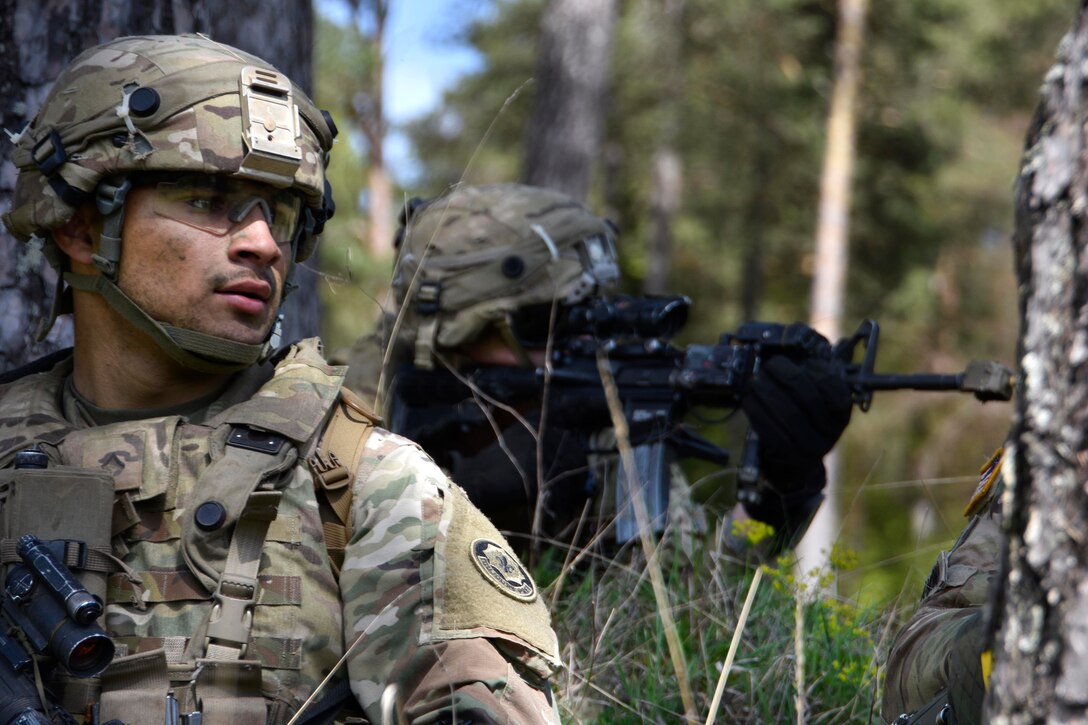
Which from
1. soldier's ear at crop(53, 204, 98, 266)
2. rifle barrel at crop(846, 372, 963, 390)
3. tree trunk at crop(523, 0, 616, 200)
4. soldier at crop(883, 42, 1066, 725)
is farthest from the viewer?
tree trunk at crop(523, 0, 616, 200)

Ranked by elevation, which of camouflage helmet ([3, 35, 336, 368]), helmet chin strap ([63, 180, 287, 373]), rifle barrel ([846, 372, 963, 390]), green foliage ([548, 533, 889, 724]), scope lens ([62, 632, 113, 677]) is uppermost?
camouflage helmet ([3, 35, 336, 368])

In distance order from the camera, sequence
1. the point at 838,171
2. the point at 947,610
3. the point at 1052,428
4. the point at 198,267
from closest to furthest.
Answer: the point at 1052,428
the point at 947,610
the point at 198,267
the point at 838,171

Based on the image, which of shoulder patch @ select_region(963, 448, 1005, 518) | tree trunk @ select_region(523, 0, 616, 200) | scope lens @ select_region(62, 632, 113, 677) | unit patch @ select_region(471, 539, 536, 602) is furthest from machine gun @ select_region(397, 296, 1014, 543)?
tree trunk @ select_region(523, 0, 616, 200)

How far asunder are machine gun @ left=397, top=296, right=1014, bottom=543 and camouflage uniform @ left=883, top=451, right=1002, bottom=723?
156cm

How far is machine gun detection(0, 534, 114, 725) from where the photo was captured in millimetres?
2113

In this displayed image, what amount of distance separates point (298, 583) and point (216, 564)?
0.15 m

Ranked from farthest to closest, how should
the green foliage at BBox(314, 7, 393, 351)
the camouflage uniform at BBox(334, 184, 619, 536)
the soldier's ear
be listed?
1. the green foliage at BBox(314, 7, 393, 351)
2. the camouflage uniform at BBox(334, 184, 619, 536)
3. the soldier's ear

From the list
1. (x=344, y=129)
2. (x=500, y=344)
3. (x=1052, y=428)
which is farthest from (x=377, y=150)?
(x=1052, y=428)

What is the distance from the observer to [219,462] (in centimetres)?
238

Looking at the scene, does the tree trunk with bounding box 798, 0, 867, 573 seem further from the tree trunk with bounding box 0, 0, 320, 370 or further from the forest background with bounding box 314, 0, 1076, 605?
the tree trunk with bounding box 0, 0, 320, 370

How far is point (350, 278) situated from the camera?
306cm

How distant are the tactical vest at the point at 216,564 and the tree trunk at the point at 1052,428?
1.31 meters

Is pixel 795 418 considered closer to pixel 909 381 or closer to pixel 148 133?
pixel 909 381

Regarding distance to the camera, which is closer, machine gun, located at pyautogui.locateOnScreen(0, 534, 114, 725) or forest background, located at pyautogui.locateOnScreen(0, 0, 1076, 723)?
machine gun, located at pyautogui.locateOnScreen(0, 534, 114, 725)
